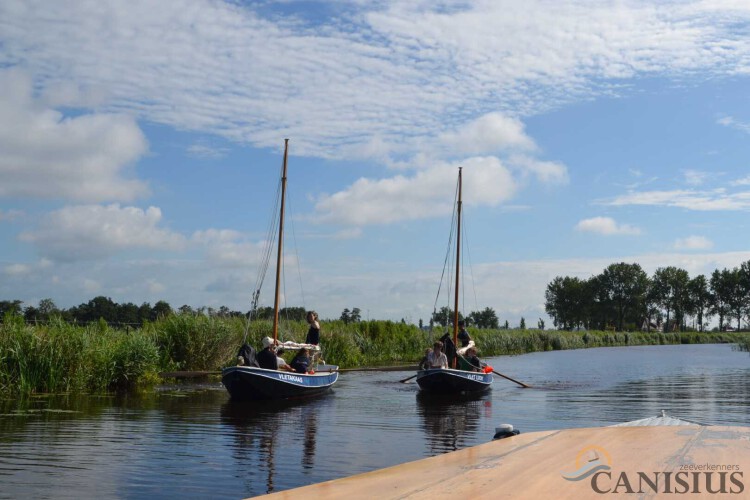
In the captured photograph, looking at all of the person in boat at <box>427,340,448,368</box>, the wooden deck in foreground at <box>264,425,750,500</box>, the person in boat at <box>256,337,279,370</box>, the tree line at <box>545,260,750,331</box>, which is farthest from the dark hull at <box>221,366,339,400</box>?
the tree line at <box>545,260,750,331</box>

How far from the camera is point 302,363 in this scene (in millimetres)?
21359

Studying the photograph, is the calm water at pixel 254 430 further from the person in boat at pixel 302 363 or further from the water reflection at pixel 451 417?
the person in boat at pixel 302 363

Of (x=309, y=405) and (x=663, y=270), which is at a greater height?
(x=663, y=270)

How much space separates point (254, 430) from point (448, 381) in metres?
8.76

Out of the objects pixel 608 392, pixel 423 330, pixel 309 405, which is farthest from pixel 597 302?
pixel 309 405

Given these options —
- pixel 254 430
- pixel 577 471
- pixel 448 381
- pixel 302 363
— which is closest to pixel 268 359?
pixel 302 363

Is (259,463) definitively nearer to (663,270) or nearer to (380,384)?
(380,384)

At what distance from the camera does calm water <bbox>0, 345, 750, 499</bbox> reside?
10078 millimetres

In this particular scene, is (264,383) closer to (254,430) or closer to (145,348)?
(254,430)

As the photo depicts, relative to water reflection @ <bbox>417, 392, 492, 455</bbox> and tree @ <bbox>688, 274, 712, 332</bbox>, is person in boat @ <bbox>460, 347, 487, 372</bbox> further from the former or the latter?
tree @ <bbox>688, 274, 712, 332</bbox>

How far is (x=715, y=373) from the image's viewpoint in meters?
37.1

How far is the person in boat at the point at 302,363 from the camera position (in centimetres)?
2133

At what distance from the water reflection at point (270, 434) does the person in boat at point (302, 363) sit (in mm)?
954

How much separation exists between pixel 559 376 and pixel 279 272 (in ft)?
52.3
